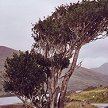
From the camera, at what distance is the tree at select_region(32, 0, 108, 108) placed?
4262cm

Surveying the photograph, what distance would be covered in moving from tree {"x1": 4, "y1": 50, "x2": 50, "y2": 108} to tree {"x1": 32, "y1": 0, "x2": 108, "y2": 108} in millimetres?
1417

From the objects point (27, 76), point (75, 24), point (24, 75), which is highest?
point (75, 24)

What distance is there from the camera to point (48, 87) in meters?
45.2

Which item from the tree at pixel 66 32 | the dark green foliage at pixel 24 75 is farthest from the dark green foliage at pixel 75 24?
the dark green foliage at pixel 24 75

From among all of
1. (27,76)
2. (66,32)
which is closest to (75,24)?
(66,32)

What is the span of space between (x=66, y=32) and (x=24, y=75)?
743cm

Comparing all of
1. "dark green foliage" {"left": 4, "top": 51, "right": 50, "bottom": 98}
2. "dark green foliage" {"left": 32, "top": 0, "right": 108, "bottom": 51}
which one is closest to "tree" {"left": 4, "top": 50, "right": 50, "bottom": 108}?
"dark green foliage" {"left": 4, "top": 51, "right": 50, "bottom": 98}

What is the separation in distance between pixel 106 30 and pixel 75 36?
4298mm

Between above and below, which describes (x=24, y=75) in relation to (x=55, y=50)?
below

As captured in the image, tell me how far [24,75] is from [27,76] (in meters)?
0.39

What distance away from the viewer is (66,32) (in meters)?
43.1

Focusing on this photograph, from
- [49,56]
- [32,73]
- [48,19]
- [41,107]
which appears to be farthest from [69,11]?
[41,107]

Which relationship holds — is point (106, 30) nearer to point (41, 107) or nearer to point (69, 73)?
point (69, 73)

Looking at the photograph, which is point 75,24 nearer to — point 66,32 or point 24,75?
A: point 66,32
